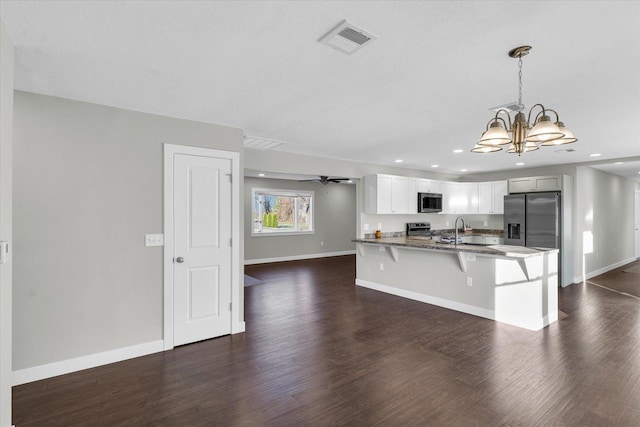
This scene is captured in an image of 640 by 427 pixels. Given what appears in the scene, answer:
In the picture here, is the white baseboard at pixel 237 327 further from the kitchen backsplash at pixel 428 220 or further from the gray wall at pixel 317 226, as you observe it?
the gray wall at pixel 317 226

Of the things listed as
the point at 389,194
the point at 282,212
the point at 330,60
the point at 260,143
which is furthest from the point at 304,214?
the point at 330,60

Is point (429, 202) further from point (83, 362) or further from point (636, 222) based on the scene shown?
point (636, 222)

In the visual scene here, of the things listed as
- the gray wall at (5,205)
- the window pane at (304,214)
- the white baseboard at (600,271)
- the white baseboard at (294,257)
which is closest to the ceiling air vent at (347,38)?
the gray wall at (5,205)

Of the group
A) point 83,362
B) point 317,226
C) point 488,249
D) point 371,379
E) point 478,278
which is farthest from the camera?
point 317,226

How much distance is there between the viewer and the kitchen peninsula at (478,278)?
13.3ft

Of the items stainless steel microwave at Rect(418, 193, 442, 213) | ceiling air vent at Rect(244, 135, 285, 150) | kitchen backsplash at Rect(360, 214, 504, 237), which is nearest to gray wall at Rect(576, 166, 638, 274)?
kitchen backsplash at Rect(360, 214, 504, 237)

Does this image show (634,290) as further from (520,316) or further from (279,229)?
(279,229)

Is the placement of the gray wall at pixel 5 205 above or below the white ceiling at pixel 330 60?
below

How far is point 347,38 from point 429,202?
5707 mm

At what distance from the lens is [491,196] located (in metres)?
7.50

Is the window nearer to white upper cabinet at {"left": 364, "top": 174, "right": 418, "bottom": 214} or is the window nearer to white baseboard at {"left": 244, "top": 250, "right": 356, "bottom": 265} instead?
white baseboard at {"left": 244, "top": 250, "right": 356, "bottom": 265}

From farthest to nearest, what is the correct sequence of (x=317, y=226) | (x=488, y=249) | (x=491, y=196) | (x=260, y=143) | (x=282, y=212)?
1. (x=317, y=226)
2. (x=282, y=212)
3. (x=491, y=196)
4. (x=260, y=143)
5. (x=488, y=249)

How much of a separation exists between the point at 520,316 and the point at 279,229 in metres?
6.57

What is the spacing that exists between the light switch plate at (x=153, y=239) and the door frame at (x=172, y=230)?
4cm
